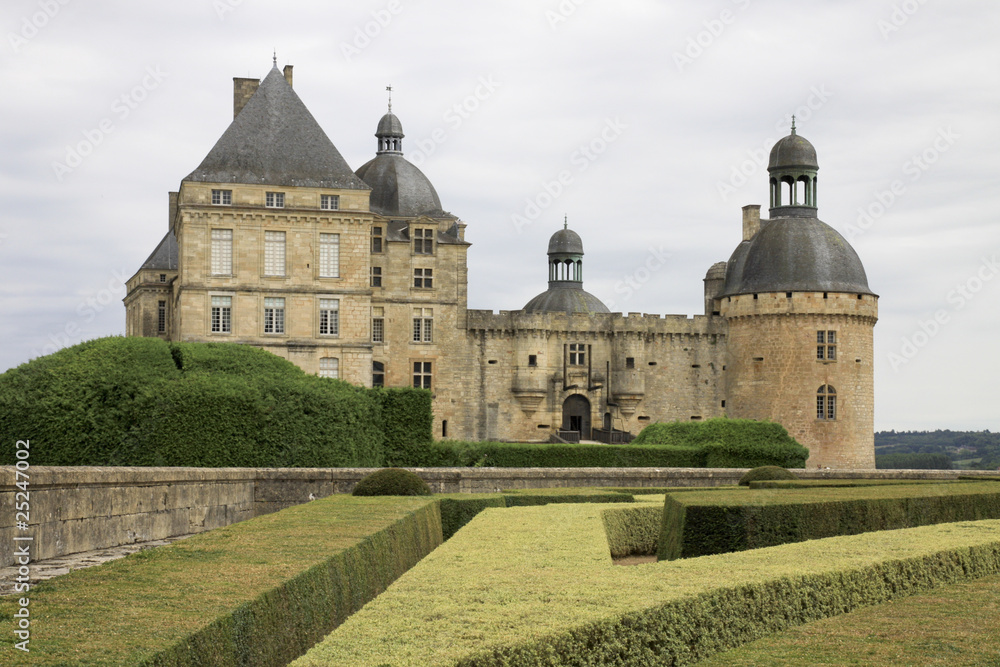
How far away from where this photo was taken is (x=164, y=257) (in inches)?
2055

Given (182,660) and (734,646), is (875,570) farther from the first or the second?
(182,660)

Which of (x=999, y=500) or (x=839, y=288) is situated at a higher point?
(x=839, y=288)

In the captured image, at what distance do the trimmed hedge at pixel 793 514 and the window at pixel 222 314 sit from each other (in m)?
28.2

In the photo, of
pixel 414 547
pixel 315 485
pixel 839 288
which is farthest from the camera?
pixel 839 288

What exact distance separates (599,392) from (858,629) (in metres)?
44.1

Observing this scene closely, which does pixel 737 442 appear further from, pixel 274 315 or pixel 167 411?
pixel 167 411

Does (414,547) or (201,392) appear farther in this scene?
(201,392)

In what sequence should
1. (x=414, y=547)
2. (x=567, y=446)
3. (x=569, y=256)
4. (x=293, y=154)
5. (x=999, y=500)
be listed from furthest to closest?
(x=569, y=256), (x=293, y=154), (x=567, y=446), (x=999, y=500), (x=414, y=547)

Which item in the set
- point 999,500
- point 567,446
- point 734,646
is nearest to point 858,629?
point 734,646

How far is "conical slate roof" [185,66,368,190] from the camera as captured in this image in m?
43.3

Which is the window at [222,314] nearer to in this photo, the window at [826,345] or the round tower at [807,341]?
the round tower at [807,341]

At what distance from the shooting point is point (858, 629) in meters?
8.84

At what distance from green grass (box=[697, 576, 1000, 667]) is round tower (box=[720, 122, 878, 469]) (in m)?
41.2

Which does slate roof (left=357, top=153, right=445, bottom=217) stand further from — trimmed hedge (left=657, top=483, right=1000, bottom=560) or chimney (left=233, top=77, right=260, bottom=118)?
trimmed hedge (left=657, top=483, right=1000, bottom=560)
